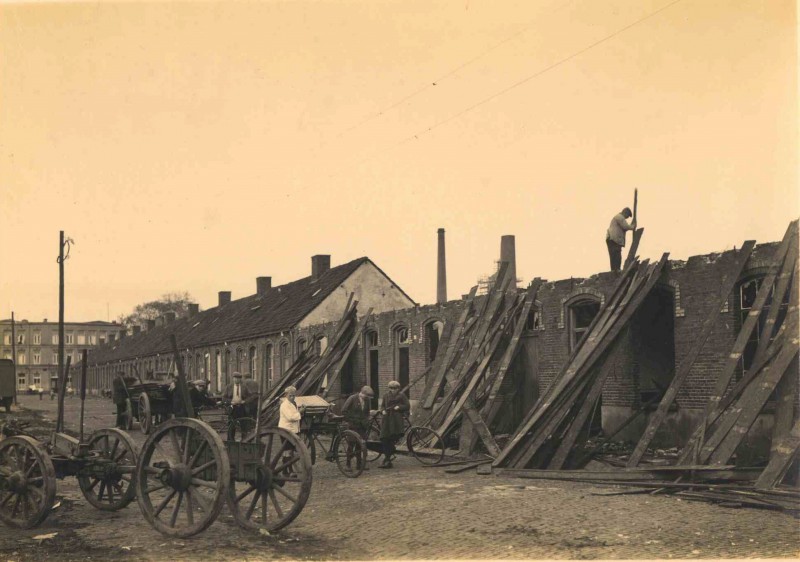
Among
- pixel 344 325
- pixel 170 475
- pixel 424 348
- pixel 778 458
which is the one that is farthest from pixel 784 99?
pixel 344 325

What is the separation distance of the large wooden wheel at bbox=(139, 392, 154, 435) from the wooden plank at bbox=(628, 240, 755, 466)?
12862 millimetres

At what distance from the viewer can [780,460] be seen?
9602mm

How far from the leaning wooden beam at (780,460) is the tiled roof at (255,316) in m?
22.2

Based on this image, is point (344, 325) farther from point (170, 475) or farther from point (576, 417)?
point (170, 475)

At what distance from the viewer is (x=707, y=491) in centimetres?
980

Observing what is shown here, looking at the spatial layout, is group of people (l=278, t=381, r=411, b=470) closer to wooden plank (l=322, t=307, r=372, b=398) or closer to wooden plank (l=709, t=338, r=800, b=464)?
wooden plank (l=709, t=338, r=800, b=464)

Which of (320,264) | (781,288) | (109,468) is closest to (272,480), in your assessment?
(109,468)

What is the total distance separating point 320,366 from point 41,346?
86942 mm

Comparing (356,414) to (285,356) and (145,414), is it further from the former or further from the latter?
(285,356)

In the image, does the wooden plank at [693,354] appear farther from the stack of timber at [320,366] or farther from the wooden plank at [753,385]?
the stack of timber at [320,366]

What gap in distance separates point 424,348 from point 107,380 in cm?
4862

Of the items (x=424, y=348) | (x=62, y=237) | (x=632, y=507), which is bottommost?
(x=632, y=507)

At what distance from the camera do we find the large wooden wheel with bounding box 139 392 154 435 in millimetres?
20094

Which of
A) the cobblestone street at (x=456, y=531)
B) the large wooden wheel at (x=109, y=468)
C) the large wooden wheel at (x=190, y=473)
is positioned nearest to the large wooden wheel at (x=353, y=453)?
the cobblestone street at (x=456, y=531)
